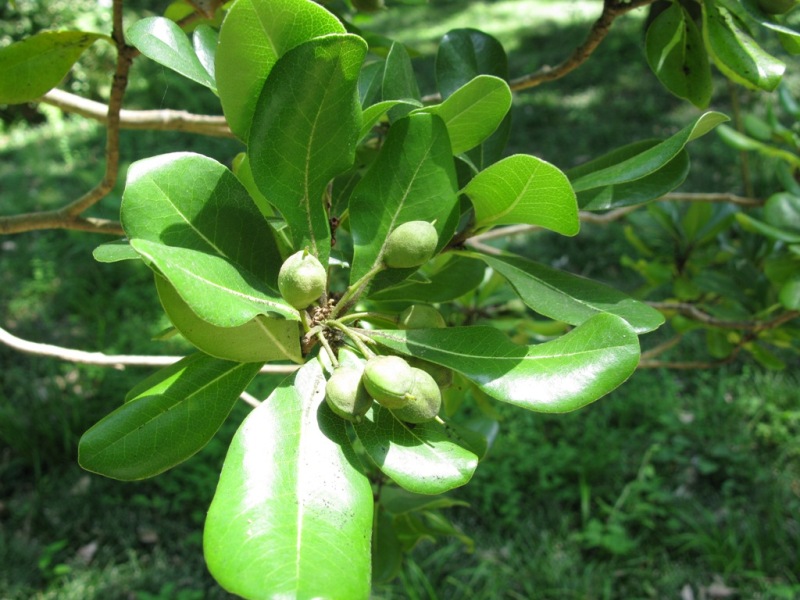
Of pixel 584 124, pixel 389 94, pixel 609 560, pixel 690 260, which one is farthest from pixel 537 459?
pixel 584 124

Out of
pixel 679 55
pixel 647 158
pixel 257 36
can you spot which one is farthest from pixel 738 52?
pixel 257 36

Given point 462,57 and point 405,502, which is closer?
point 462,57

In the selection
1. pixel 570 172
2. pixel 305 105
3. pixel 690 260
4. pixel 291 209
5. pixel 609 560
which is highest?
pixel 305 105

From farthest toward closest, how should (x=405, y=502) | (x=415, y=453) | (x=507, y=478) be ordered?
1. (x=507, y=478)
2. (x=405, y=502)
3. (x=415, y=453)

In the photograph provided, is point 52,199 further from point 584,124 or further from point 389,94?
point 389,94

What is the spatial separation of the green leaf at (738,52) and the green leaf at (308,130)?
52 centimetres

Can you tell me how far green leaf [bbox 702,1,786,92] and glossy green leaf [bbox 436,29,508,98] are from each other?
281mm

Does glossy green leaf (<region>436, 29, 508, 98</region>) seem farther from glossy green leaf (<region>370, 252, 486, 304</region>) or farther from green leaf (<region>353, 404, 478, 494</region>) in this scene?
green leaf (<region>353, 404, 478, 494</region>)

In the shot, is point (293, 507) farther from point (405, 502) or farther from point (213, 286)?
point (405, 502)

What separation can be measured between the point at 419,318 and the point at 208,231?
0.83 ft

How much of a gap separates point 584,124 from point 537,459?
2.94 meters

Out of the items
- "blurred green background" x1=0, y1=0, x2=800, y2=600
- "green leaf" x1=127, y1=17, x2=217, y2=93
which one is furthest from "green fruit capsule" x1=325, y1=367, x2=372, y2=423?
"blurred green background" x1=0, y1=0, x2=800, y2=600

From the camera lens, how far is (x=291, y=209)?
0.78 m

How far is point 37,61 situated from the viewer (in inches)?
44.7
